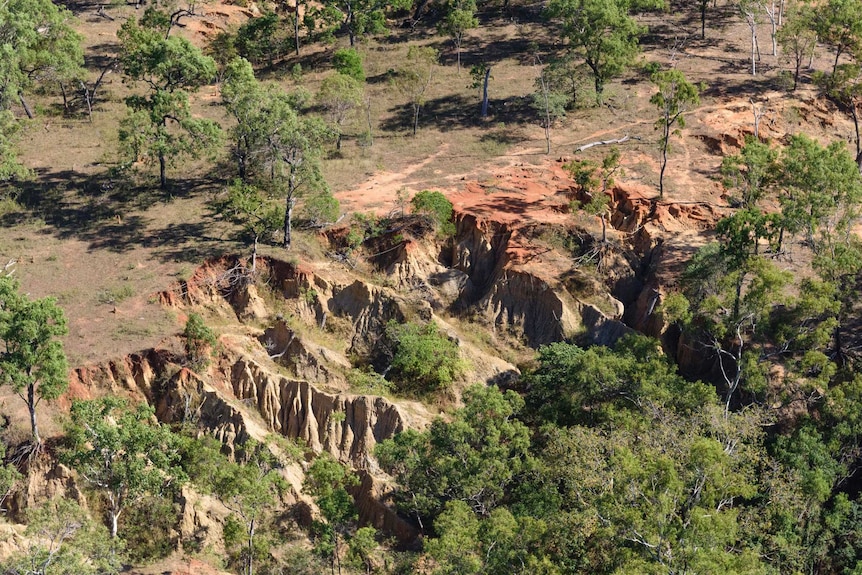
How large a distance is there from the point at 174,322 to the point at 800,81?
44852mm

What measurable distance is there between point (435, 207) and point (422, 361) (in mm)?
9441

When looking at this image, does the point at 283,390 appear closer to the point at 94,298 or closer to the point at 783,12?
the point at 94,298

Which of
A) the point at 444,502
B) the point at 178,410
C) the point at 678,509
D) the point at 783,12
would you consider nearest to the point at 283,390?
the point at 178,410

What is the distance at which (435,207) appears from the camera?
2613 inches

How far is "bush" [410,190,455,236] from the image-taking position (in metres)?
66.4

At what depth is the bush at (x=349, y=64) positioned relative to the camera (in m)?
81.2

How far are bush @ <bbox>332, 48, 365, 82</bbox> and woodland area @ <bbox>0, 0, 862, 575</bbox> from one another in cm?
22

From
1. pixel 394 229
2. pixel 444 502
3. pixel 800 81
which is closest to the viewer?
pixel 444 502

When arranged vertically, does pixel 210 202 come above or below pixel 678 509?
above

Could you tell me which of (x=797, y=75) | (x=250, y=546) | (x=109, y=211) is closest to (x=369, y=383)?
(x=250, y=546)

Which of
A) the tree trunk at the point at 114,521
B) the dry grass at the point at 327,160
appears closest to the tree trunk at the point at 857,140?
the dry grass at the point at 327,160

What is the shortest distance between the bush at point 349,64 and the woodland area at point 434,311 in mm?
222

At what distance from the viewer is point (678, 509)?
5028 cm

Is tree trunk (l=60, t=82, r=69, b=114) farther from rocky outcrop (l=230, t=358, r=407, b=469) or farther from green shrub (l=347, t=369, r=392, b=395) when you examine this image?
green shrub (l=347, t=369, r=392, b=395)
